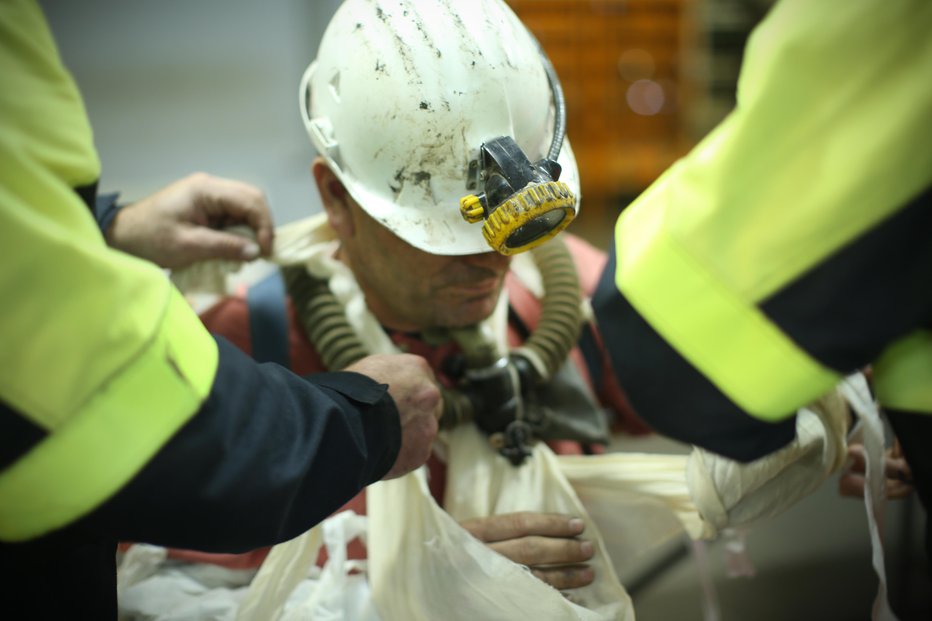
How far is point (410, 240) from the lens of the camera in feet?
3.36

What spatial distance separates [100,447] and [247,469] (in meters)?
0.12

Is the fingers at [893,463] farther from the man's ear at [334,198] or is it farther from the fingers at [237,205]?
the fingers at [237,205]

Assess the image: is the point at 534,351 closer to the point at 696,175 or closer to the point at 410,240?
the point at 410,240

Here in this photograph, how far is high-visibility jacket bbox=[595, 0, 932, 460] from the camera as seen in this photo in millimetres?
527

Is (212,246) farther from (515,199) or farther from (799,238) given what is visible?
(799,238)

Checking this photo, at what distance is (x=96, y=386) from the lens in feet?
1.87

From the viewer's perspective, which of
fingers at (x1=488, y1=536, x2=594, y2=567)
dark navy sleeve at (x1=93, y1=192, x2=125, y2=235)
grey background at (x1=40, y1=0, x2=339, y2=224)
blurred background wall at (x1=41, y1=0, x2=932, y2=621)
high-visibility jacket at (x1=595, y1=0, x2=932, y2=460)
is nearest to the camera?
high-visibility jacket at (x1=595, y1=0, x2=932, y2=460)

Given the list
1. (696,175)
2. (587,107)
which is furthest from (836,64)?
(587,107)

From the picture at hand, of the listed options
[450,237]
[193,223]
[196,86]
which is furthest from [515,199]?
[196,86]

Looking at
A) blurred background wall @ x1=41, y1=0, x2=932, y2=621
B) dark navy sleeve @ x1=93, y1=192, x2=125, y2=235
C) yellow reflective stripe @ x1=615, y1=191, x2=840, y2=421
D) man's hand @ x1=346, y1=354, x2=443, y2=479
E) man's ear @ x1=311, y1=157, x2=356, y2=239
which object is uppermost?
yellow reflective stripe @ x1=615, y1=191, x2=840, y2=421

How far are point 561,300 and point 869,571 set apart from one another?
0.79m

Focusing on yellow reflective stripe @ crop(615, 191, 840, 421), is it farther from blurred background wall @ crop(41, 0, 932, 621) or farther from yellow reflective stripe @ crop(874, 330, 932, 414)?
blurred background wall @ crop(41, 0, 932, 621)

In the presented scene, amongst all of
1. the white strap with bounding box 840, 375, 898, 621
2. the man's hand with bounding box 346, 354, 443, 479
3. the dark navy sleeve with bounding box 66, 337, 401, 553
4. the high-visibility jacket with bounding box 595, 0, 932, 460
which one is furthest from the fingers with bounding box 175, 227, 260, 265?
the white strap with bounding box 840, 375, 898, 621

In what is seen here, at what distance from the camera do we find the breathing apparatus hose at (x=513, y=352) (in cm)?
115
